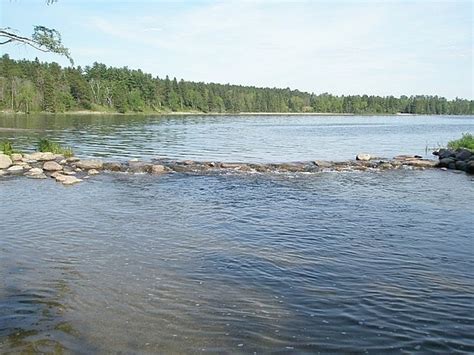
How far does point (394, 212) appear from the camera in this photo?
816 inches

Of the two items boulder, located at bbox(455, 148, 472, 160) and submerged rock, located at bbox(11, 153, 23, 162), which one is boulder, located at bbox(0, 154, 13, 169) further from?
boulder, located at bbox(455, 148, 472, 160)

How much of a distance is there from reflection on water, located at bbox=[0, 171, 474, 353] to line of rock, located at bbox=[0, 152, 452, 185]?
674 cm

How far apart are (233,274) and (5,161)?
24.8 m

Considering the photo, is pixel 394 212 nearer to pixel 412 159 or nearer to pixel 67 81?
pixel 412 159

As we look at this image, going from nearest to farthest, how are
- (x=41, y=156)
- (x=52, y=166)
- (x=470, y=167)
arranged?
1. (x=52, y=166)
2. (x=41, y=156)
3. (x=470, y=167)

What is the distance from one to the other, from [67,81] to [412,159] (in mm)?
135400

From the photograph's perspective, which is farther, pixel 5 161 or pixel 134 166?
pixel 134 166

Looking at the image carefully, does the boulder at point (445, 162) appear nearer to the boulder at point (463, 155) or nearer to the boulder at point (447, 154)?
the boulder at point (463, 155)

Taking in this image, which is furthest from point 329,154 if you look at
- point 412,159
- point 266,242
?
point 266,242

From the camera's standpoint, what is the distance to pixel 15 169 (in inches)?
1176

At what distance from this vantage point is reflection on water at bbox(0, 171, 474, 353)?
8.77 metres

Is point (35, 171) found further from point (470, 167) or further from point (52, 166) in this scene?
point (470, 167)

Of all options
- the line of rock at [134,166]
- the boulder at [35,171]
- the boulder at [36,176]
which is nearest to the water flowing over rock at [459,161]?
the line of rock at [134,166]

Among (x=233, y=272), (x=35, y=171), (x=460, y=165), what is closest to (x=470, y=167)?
(x=460, y=165)
